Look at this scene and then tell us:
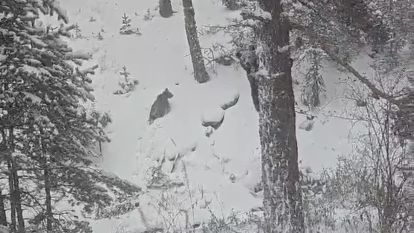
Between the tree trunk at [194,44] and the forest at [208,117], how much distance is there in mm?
37

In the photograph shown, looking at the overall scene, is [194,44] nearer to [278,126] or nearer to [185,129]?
[185,129]

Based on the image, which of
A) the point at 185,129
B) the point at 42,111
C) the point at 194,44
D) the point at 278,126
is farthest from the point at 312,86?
the point at 42,111

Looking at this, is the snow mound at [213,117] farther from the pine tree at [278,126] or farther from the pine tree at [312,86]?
the pine tree at [278,126]

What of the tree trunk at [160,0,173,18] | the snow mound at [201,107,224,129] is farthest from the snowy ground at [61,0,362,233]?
the tree trunk at [160,0,173,18]

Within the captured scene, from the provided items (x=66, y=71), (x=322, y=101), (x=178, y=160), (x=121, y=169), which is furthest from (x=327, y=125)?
(x=66, y=71)

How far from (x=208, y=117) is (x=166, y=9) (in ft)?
21.4

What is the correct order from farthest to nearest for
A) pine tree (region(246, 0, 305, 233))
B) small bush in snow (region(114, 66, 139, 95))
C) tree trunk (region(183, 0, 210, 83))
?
small bush in snow (region(114, 66, 139, 95)) < tree trunk (region(183, 0, 210, 83)) < pine tree (region(246, 0, 305, 233))

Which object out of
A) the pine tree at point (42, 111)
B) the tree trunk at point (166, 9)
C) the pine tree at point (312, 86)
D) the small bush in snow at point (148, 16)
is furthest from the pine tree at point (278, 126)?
the small bush in snow at point (148, 16)

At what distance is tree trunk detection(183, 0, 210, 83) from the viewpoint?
16.4 meters

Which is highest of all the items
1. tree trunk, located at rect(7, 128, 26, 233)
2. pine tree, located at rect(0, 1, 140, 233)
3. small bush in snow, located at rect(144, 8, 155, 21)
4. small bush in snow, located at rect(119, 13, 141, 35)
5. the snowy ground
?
small bush in snow, located at rect(144, 8, 155, 21)

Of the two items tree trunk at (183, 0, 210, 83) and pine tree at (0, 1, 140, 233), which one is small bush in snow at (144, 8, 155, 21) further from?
pine tree at (0, 1, 140, 233)

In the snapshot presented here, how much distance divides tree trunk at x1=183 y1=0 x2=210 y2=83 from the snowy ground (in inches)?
12.1

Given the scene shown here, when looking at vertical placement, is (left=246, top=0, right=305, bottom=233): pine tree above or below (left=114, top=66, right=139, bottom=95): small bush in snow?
below

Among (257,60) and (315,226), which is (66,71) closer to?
(257,60)
